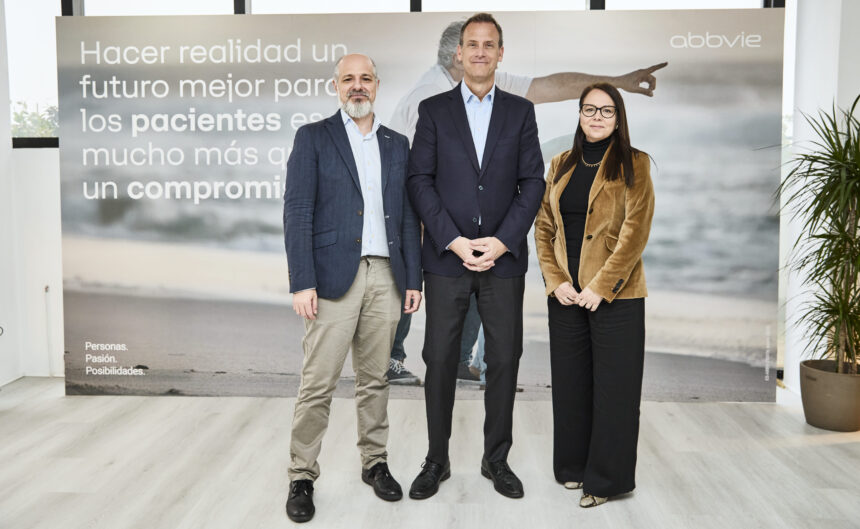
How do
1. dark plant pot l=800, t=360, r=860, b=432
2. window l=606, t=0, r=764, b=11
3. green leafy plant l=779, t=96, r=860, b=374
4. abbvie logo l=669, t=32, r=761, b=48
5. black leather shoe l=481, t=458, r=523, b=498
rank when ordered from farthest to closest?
1. window l=606, t=0, r=764, b=11
2. abbvie logo l=669, t=32, r=761, b=48
3. dark plant pot l=800, t=360, r=860, b=432
4. green leafy plant l=779, t=96, r=860, b=374
5. black leather shoe l=481, t=458, r=523, b=498

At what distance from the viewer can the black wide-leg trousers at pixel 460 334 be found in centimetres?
285

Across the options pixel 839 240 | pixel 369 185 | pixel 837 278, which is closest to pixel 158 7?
pixel 369 185

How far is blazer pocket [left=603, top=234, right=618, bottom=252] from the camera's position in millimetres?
2707

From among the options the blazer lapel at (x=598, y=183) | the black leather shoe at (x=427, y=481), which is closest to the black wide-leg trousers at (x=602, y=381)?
the blazer lapel at (x=598, y=183)

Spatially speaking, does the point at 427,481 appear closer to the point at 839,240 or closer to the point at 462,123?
the point at 462,123

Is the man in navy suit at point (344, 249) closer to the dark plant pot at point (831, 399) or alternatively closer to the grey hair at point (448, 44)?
the grey hair at point (448, 44)

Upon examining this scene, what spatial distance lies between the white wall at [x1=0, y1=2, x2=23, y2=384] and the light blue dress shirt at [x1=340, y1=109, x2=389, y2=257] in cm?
303

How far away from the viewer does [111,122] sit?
4.33m

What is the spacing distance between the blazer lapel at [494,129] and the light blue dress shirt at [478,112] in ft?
0.08

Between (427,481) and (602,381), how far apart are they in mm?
839

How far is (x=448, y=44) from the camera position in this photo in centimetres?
421

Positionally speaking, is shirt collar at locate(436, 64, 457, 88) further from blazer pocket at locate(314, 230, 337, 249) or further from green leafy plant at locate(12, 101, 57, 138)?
green leafy plant at locate(12, 101, 57, 138)

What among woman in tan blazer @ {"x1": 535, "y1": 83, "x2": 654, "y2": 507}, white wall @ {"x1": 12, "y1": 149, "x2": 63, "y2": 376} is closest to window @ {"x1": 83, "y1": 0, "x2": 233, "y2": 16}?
white wall @ {"x1": 12, "y1": 149, "x2": 63, "y2": 376}

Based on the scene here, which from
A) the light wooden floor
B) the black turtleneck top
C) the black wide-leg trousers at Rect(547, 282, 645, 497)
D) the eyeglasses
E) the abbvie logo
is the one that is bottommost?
the light wooden floor
